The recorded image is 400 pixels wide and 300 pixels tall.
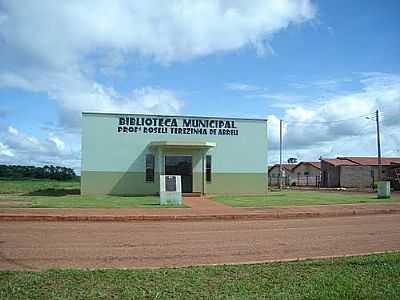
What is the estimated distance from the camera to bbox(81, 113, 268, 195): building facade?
1220 inches

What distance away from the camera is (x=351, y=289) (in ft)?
20.3

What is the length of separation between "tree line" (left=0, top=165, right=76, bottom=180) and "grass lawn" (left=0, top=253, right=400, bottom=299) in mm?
70919

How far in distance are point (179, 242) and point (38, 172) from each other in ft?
247

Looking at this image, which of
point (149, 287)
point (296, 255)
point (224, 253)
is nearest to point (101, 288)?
point (149, 287)

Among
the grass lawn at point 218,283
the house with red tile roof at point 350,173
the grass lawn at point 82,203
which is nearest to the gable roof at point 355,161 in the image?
the house with red tile roof at point 350,173

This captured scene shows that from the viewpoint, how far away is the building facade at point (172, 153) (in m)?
31.0

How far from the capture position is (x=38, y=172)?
267ft

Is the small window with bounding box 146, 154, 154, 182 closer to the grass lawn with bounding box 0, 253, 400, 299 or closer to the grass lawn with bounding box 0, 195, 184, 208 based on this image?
the grass lawn with bounding box 0, 195, 184, 208

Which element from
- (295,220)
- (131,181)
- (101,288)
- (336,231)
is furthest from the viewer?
(131,181)

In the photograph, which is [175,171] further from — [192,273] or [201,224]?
[192,273]

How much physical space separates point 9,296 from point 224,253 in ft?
15.7

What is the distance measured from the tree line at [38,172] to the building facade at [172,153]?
152 ft

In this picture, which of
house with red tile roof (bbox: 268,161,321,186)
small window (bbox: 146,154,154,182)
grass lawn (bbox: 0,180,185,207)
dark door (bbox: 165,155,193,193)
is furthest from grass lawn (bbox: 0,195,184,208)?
house with red tile roof (bbox: 268,161,321,186)

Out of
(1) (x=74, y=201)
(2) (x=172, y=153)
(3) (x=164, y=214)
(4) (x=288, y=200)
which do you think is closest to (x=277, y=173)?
(2) (x=172, y=153)
